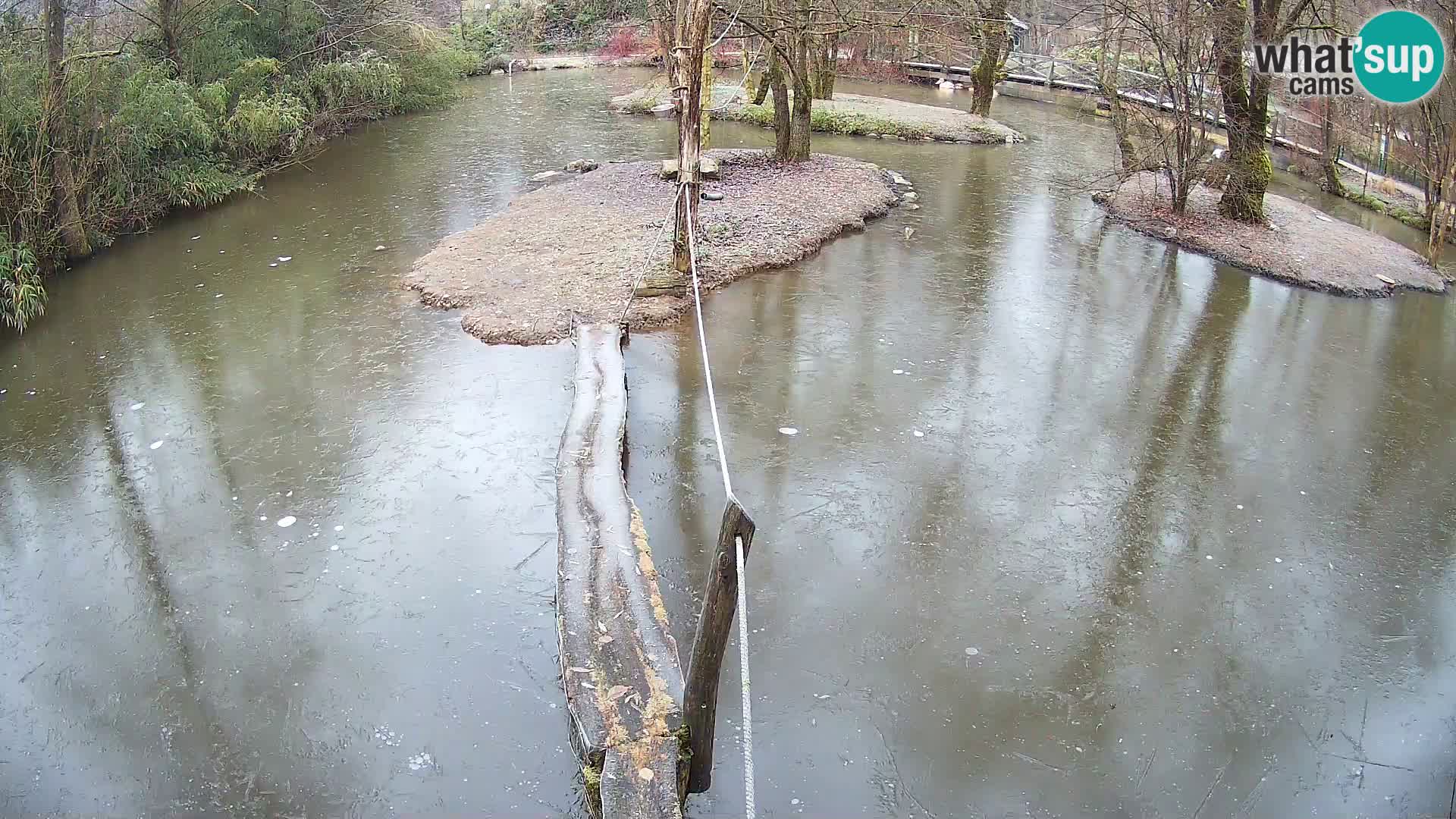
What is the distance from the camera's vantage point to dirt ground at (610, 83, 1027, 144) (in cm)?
1783

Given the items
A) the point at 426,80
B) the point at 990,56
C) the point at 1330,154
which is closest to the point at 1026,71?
the point at 990,56

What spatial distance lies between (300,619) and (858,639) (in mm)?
2933

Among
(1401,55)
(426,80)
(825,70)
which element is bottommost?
(1401,55)

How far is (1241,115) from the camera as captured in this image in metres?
12.0

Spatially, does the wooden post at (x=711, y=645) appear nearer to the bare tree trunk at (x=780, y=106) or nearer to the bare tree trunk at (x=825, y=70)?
the bare tree trunk at (x=780, y=106)

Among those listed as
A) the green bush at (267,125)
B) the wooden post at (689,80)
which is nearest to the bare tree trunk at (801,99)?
the wooden post at (689,80)

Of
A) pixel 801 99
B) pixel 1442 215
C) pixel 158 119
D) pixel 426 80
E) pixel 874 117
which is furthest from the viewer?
pixel 426 80

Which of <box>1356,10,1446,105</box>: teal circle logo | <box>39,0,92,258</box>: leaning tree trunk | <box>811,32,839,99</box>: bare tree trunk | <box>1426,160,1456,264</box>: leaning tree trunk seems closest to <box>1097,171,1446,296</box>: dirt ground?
<box>1426,160,1456,264</box>: leaning tree trunk

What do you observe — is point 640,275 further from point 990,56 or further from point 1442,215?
point 990,56

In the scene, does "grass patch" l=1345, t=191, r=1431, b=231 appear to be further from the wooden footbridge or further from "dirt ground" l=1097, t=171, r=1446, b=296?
the wooden footbridge

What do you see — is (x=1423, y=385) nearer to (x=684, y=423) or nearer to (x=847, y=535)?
(x=847, y=535)

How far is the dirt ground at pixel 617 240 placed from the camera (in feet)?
29.5

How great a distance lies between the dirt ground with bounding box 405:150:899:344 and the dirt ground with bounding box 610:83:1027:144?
3.38 metres

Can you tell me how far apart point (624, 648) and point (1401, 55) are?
511 inches
